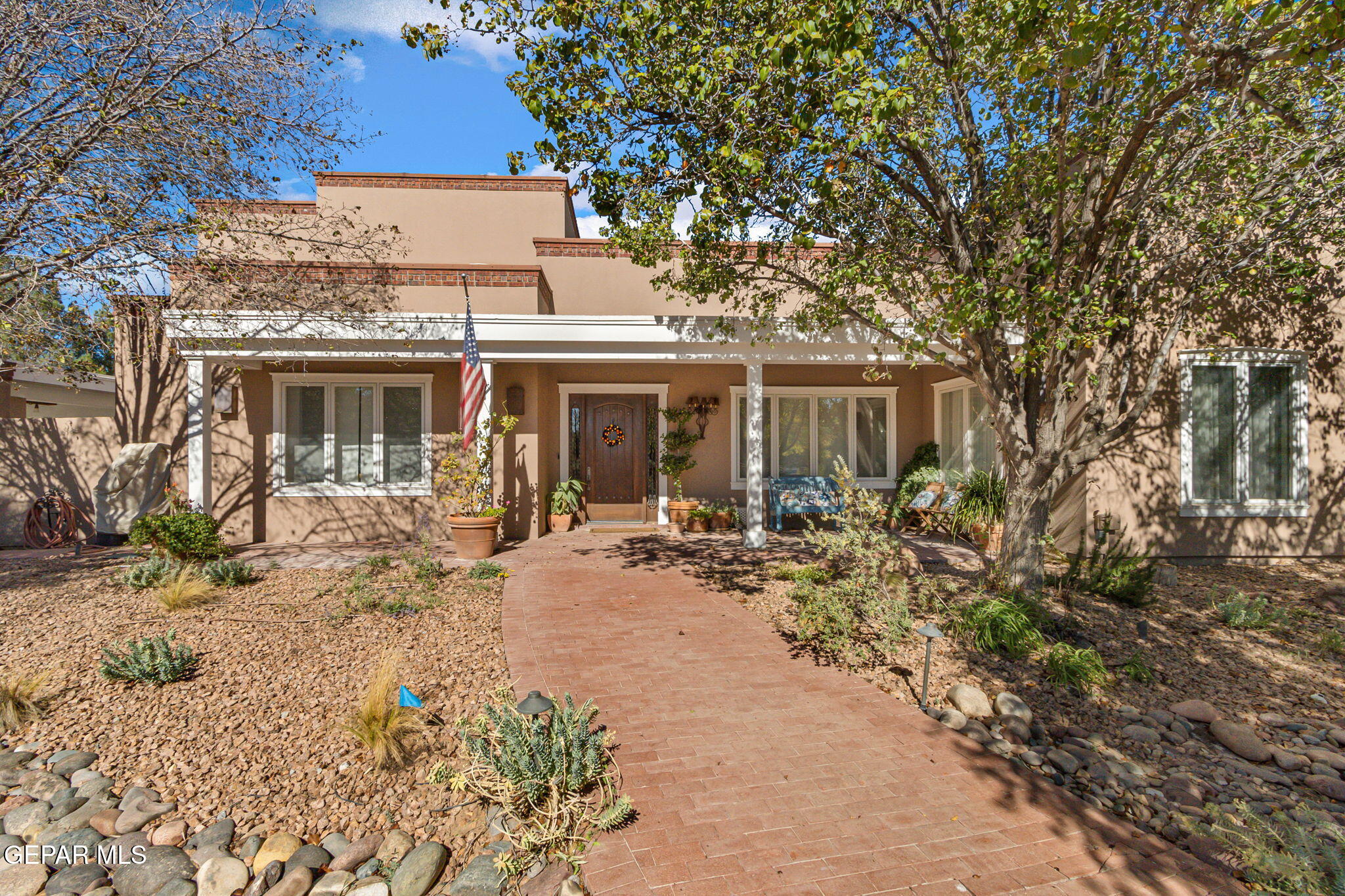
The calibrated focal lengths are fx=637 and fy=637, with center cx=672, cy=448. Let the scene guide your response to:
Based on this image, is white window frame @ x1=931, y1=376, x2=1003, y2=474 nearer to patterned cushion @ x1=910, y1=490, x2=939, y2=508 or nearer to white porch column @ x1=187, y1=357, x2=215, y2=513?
patterned cushion @ x1=910, y1=490, x2=939, y2=508

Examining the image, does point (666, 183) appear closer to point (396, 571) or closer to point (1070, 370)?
point (1070, 370)

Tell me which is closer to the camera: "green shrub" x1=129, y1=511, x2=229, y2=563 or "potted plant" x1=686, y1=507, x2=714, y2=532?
"green shrub" x1=129, y1=511, x2=229, y2=563

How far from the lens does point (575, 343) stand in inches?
348

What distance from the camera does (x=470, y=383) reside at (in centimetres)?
805

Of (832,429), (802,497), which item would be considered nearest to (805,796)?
(802,497)

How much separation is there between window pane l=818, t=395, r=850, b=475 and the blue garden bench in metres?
0.83

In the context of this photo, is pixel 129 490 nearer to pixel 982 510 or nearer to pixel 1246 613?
pixel 982 510

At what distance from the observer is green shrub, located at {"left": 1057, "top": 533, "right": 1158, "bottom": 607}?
625 cm

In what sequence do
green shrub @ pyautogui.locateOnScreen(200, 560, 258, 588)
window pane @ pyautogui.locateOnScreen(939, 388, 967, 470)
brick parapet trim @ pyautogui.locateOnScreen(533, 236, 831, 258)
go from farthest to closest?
brick parapet trim @ pyautogui.locateOnScreen(533, 236, 831, 258)
window pane @ pyautogui.locateOnScreen(939, 388, 967, 470)
green shrub @ pyautogui.locateOnScreen(200, 560, 258, 588)

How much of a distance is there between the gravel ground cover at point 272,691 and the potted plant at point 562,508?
12.6ft

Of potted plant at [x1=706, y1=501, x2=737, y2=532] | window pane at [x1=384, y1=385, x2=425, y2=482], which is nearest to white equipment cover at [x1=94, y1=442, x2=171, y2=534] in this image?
window pane at [x1=384, y1=385, x2=425, y2=482]

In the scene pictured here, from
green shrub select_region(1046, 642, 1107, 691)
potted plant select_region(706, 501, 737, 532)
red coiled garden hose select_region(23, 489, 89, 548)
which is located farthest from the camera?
potted plant select_region(706, 501, 737, 532)

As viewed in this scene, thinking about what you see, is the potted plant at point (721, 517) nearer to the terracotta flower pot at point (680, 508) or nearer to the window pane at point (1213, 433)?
the terracotta flower pot at point (680, 508)

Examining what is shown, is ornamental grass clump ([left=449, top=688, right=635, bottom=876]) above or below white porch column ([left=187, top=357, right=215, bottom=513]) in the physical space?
below
